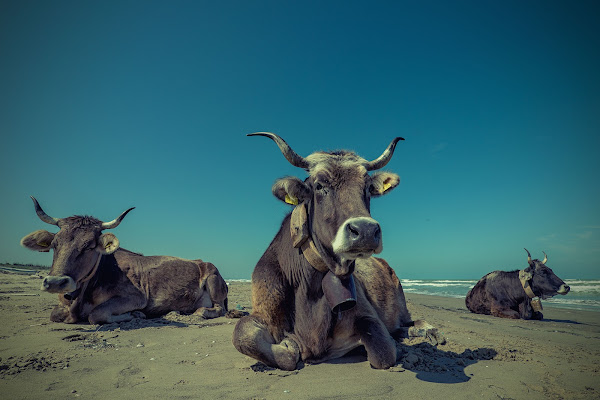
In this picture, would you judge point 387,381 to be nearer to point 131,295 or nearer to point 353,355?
point 353,355

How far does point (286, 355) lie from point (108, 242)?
186 inches

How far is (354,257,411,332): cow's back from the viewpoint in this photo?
194 inches

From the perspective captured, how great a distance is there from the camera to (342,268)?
3.07m

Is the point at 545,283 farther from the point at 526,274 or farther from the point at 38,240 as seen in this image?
the point at 38,240

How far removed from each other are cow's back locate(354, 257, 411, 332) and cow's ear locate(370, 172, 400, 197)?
1679 millimetres

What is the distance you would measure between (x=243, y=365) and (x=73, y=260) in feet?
13.8

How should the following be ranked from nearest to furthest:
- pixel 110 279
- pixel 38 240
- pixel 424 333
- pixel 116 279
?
pixel 424 333 < pixel 38 240 < pixel 110 279 < pixel 116 279

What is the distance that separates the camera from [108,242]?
6176 millimetres

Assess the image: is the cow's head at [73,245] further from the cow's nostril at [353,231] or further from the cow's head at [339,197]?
the cow's nostril at [353,231]

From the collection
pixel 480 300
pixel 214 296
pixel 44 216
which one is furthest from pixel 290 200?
pixel 480 300

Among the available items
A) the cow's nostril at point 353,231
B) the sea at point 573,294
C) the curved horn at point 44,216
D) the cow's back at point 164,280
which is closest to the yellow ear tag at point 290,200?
the cow's nostril at point 353,231

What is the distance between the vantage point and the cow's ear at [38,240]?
6.09 metres

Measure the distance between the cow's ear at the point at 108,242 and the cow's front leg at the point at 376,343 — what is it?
4.99m

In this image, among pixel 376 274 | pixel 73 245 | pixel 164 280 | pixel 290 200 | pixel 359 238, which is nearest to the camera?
pixel 359 238
